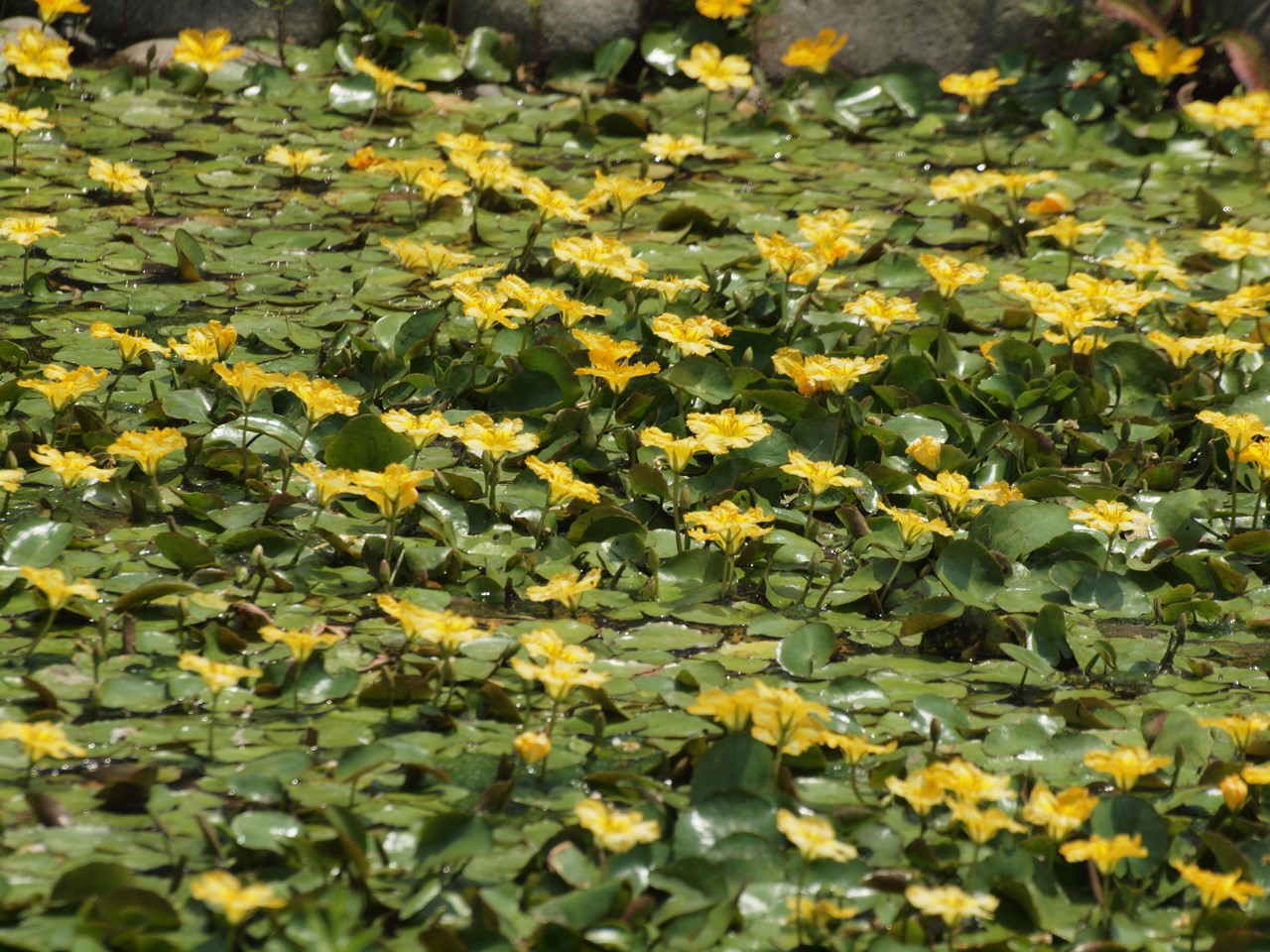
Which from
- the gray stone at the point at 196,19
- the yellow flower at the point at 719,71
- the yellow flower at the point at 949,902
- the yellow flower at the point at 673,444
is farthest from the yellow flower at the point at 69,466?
the gray stone at the point at 196,19

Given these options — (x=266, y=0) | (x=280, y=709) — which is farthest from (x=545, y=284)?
(x=266, y=0)

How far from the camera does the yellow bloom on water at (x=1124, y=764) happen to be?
2.04 meters

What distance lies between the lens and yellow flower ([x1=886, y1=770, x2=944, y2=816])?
1.98m

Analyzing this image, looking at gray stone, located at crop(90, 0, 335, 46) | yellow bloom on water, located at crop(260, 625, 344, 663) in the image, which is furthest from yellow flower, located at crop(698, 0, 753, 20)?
yellow bloom on water, located at crop(260, 625, 344, 663)

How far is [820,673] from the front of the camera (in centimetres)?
252

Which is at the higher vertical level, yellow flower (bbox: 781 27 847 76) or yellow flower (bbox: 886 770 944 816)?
yellow flower (bbox: 781 27 847 76)

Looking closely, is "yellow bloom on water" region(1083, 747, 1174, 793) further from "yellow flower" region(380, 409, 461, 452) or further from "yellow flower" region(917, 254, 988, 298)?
"yellow flower" region(917, 254, 988, 298)

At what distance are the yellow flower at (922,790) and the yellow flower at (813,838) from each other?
0.12 metres

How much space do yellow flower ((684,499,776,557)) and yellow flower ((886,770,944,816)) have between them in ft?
2.08

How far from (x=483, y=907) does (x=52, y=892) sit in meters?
0.50

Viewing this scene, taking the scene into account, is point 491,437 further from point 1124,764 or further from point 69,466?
point 1124,764

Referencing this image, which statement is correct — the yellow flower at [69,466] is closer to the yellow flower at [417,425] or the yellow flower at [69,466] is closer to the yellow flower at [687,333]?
the yellow flower at [417,425]

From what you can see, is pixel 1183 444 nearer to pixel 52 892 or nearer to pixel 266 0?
pixel 52 892

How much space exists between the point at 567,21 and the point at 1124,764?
4402 millimetres
